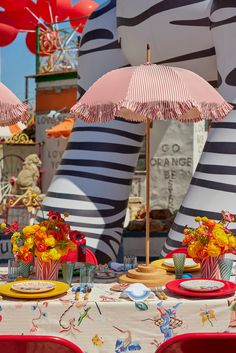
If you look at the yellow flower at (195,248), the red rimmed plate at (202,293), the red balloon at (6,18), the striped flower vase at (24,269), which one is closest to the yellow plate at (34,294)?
the striped flower vase at (24,269)

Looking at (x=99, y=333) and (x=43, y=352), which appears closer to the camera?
(x=43, y=352)

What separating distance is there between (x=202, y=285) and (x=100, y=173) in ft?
6.07

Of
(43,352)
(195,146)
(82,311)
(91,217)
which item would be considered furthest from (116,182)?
(195,146)

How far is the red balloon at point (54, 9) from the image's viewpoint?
1185cm

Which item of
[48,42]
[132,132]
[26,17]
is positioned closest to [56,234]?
[132,132]

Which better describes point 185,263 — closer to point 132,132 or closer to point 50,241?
point 50,241

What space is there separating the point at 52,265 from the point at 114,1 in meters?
2.53

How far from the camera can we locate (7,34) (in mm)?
11930

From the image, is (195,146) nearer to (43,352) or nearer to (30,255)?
(30,255)

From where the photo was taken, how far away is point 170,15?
350 cm

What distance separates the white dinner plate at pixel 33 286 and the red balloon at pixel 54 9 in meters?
10.4

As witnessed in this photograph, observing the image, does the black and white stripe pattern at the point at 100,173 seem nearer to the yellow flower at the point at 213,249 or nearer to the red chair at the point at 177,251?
the red chair at the point at 177,251

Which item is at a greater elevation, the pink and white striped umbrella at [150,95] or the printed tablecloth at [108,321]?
the pink and white striped umbrella at [150,95]

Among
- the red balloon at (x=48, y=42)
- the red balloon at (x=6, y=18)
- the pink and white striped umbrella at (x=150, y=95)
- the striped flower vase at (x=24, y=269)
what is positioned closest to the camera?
the pink and white striped umbrella at (x=150, y=95)
